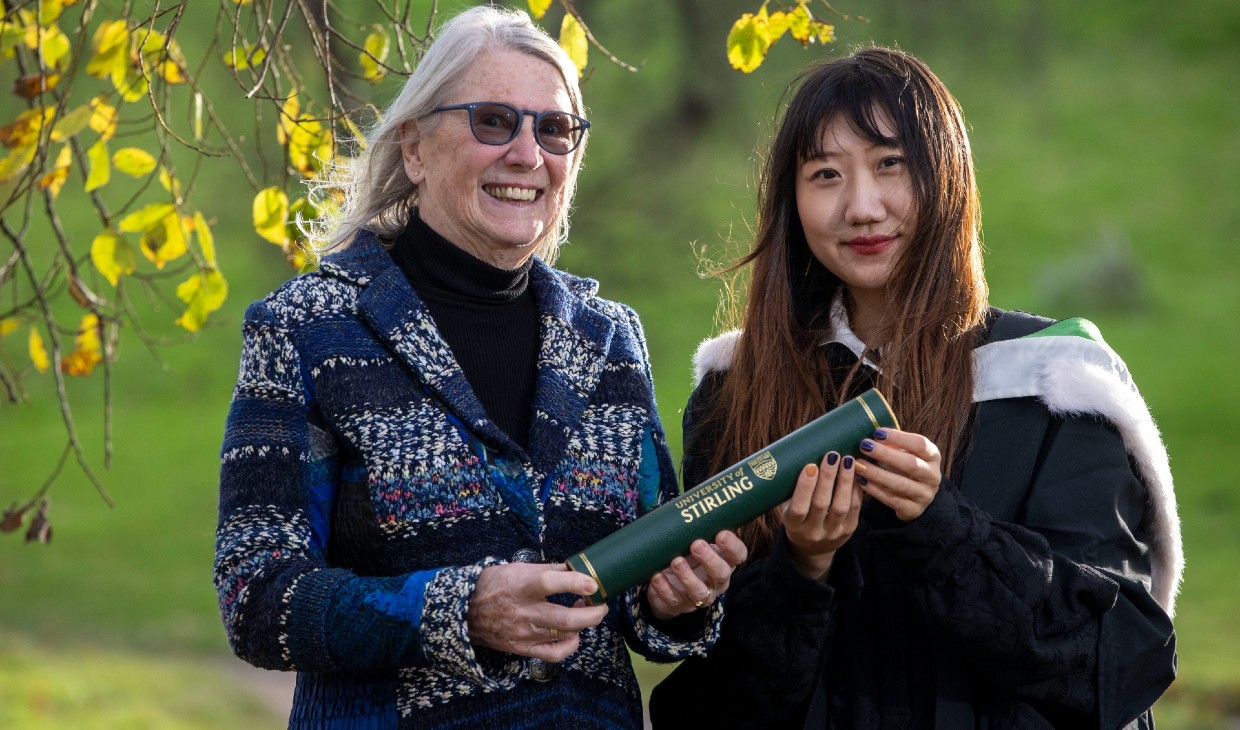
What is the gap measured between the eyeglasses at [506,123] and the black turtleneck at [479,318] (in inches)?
8.2

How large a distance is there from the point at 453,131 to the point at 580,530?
750mm

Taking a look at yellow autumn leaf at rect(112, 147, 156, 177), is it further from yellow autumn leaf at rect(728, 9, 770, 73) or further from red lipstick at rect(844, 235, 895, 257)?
red lipstick at rect(844, 235, 895, 257)

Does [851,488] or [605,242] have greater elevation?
[605,242]

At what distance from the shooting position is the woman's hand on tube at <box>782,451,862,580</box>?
215cm

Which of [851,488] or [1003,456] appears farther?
[1003,456]

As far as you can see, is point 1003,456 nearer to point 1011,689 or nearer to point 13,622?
point 1011,689

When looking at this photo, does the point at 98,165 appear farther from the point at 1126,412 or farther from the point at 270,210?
the point at 1126,412

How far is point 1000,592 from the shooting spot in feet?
7.27

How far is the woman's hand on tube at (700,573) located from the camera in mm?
2186

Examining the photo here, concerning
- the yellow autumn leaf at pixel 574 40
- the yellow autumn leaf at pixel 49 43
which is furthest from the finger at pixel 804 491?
the yellow autumn leaf at pixel 49 43

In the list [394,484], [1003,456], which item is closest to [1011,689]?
[1003,456]

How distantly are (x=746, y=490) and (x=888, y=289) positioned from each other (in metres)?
0.65

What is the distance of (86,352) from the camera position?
3.59 meters

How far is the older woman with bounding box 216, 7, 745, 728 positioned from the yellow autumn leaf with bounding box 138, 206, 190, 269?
0.70 m
